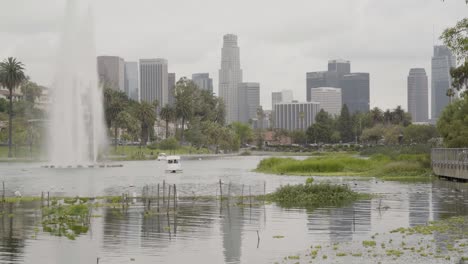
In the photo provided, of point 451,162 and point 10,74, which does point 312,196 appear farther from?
point 10,74

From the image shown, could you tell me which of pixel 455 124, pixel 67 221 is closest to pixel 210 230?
pixel 67 221

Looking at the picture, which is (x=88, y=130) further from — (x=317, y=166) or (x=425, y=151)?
(x=425, y=151)

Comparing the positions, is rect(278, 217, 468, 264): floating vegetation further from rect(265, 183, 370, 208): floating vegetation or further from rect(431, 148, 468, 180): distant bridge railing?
rect(431, 148, 468, 180): distant bridge railing

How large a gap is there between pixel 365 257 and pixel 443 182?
49.5m

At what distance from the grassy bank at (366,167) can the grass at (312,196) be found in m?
29.7

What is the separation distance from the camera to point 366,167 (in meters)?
103

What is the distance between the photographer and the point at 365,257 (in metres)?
29.1

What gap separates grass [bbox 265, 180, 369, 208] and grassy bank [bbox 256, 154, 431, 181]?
97.4 feet

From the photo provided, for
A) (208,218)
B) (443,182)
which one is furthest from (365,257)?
Result: (443,182)

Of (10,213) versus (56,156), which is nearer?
(10,213)

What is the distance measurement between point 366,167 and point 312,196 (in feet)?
165

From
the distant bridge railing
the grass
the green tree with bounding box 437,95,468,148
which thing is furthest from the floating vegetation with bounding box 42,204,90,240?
the green tree with bounding box 437,95,468,148

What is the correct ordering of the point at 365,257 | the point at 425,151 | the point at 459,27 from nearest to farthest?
1. the point at 365,257
2. the point at 459,27
3. the point at 425,151

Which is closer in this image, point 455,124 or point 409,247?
point 409,247
